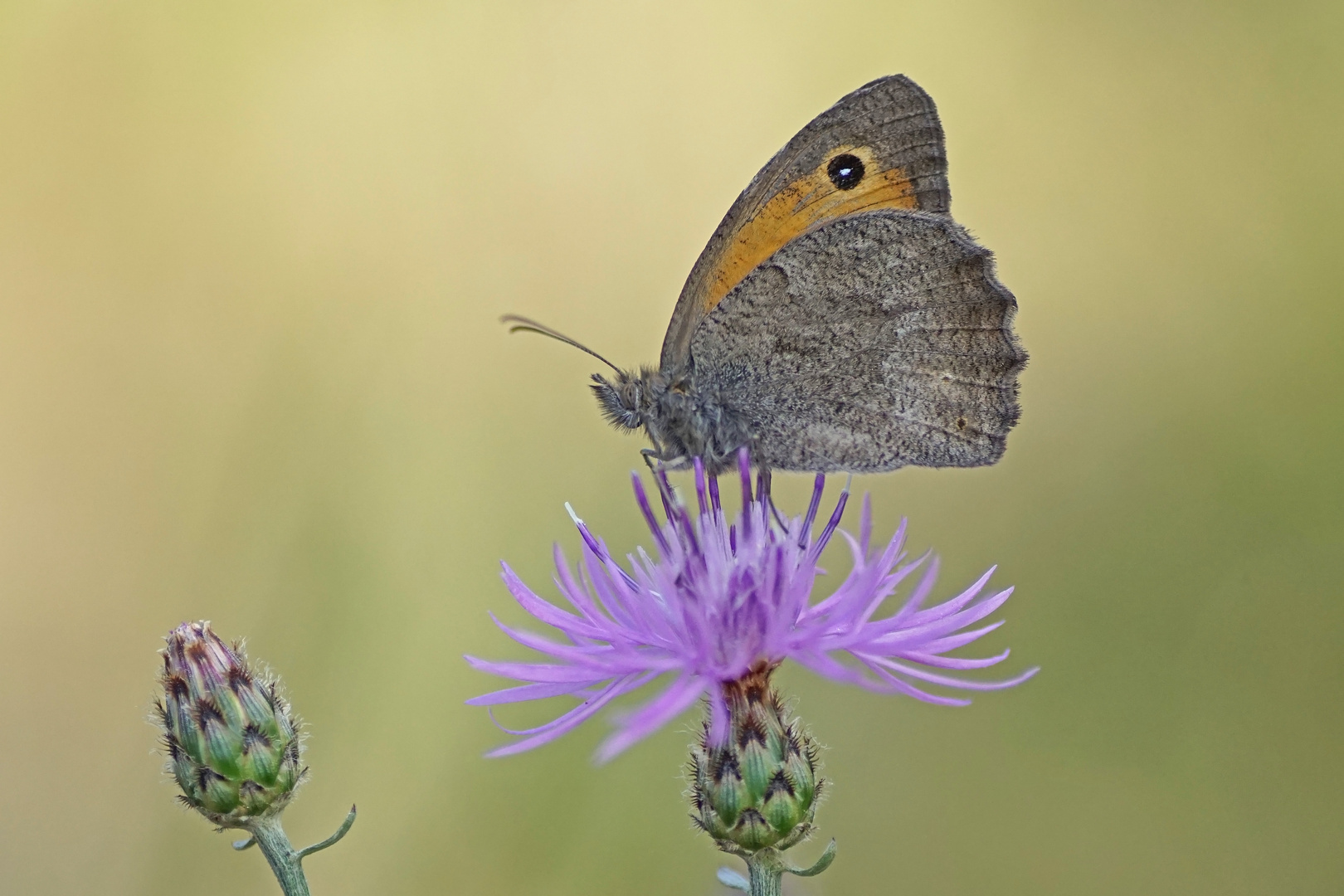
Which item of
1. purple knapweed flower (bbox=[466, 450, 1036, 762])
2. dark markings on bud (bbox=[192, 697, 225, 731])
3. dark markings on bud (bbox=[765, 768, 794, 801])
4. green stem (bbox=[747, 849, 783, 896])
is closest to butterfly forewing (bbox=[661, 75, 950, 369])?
purple knapweed flower (bbox=[466, 450, 1036, 762])

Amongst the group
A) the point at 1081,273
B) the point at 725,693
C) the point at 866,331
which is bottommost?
the point at 725,693

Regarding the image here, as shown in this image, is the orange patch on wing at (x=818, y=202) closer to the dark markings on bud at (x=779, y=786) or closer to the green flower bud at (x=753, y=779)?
the green flower bud at (x=753, y=779)

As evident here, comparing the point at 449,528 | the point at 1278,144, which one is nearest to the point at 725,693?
the point at 449,528

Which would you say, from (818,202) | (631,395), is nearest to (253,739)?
(631,395)

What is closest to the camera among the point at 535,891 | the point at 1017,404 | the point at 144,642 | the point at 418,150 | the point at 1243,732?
the point at 1017,404

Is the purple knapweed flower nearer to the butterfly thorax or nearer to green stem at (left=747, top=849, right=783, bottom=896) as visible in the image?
green stem at (left=747, top=849, right=783, bottom=896)

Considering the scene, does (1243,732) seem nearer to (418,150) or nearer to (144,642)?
(144,642)
